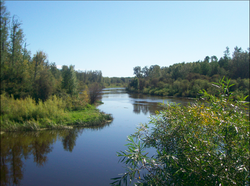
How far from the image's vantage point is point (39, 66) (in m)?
24.5

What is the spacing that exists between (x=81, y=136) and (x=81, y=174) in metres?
5.27

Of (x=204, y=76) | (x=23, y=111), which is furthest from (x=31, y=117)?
(x=204, y=76)

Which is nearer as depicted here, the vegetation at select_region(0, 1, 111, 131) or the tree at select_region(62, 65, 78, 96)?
the vegetation at select_region(0, 1, 111, 131)

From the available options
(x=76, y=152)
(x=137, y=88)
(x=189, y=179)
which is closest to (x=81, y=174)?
(x=76, y=152)

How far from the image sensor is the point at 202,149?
342 centimetres

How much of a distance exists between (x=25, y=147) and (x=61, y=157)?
2568 millimetres

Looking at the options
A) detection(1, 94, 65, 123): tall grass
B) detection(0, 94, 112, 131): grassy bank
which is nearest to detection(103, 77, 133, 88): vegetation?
detection(0, 94, 112, 131): grassy bank

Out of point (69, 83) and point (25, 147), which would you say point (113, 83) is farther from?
point (25, 147)

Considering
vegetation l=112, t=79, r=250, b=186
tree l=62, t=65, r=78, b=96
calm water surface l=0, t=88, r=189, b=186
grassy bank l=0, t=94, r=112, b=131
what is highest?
tree l=62, t=65, r=78, b=96

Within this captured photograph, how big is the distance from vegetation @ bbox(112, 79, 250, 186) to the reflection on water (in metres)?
6.23

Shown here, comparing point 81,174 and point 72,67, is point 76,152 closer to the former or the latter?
point 81,174

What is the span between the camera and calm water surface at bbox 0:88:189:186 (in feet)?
24.8

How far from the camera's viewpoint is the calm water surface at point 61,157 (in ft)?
24.8

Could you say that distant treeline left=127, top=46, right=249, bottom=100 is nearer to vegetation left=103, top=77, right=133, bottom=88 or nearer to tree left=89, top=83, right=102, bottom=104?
tree left=89, top=83, right=102, bottom=104
